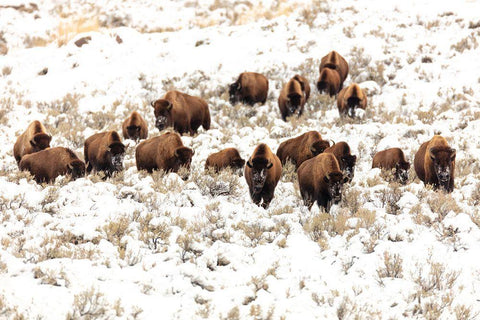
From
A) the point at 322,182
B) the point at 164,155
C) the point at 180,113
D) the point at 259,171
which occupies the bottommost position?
the point at 180,113

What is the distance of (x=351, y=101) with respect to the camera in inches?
522

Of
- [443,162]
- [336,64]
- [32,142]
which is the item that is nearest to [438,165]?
[443,162]

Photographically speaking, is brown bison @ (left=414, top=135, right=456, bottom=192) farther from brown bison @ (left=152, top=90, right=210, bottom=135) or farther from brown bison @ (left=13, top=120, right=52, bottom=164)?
brown bison @ (left=13, top=120, right=52, bottom=164)

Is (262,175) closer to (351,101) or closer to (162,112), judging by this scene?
(162,112)

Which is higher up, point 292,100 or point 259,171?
point 259,171

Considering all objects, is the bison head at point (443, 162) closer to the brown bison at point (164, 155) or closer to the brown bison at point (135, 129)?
the brown bison at point (164, 155)

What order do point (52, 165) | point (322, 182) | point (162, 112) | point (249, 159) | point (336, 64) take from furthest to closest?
point (336, 64)
point (162, 112)
point (52, 165)
point (249, 159)
point (322, 182)

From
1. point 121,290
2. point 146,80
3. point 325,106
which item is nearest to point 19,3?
point 146,80

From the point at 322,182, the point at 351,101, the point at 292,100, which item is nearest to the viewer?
the point at 322,182

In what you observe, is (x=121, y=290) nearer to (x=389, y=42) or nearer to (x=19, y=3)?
(x=389, y=42)

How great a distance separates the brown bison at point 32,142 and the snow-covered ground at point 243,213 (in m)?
0.35

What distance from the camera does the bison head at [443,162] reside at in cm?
786

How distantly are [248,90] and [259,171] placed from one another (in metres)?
7.75

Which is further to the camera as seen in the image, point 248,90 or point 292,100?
point 248,90
